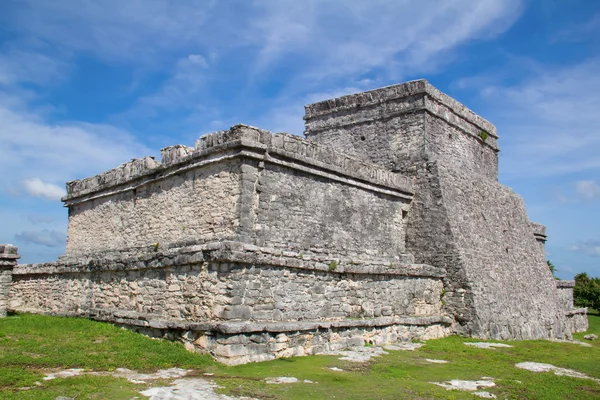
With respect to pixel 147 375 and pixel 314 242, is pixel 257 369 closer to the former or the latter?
pixel 147 375

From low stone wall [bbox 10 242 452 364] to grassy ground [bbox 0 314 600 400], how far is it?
374 mm

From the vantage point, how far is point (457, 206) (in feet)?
47.1

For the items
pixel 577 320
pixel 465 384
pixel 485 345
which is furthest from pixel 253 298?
pixel 577 320

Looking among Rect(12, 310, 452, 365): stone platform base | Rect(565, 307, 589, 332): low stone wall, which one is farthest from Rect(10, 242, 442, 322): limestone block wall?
Rect(565, 307, 589, 332): low stone wall

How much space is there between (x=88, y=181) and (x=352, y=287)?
26.3 feet

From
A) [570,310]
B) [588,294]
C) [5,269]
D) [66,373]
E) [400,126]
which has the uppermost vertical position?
[400,126]

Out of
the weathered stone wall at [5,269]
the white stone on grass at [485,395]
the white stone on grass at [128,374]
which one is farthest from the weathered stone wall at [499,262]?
the weathered stone wall at [5,269]

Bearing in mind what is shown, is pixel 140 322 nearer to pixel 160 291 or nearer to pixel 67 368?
pixel 160 291

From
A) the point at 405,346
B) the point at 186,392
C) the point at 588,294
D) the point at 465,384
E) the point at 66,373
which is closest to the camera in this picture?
the point at 186,392

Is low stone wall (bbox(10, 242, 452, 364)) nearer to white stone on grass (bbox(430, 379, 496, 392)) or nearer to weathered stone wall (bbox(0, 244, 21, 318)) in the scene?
weathered stone wall (bbox(0, 244, 21, 318))

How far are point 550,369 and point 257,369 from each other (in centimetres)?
524

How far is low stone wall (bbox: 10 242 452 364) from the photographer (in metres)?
8.81

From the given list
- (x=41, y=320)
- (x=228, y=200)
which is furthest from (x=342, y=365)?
(x=41, y=320)

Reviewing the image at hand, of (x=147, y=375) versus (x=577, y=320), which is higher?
(x=577, y=320)
